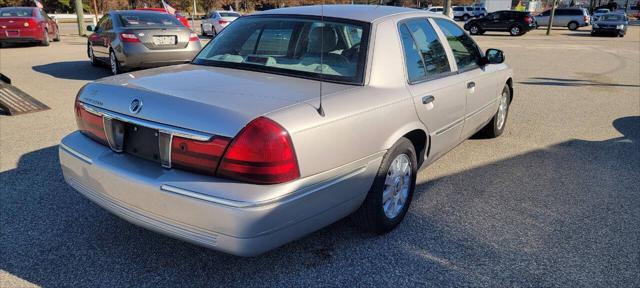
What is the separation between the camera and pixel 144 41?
9.24 m

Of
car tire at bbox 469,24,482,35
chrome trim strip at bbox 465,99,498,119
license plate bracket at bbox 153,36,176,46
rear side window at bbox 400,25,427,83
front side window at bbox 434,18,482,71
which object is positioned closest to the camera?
rear side window at bbox 400,25,427,83

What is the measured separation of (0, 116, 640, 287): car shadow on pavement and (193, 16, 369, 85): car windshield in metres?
1.10

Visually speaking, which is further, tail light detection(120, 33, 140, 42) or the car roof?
tail light detection(120, 33, 140, 42)

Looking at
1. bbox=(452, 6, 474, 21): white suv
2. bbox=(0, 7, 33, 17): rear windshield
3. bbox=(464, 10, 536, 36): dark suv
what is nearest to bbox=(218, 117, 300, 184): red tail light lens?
bbox=(0, 7, 33, 17): rear windshield

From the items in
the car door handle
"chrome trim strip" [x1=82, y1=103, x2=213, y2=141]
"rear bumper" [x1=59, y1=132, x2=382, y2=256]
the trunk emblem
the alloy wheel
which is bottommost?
the alloy wheel

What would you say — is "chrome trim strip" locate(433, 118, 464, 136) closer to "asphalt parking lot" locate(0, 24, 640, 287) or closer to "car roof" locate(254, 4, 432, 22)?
"asphalt parking lot" locate(0, 24, 640, 287)

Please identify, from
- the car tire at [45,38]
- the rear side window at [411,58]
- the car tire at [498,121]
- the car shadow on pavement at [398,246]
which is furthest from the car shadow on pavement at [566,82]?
the car tire at [45,38]

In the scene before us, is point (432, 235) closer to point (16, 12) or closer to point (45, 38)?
point (45, 38)

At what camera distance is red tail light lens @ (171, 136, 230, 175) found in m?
2.38

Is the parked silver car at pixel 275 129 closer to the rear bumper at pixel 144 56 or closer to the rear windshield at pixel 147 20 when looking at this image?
the rear bumper at pixel 144 56

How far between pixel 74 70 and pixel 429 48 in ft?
32.6

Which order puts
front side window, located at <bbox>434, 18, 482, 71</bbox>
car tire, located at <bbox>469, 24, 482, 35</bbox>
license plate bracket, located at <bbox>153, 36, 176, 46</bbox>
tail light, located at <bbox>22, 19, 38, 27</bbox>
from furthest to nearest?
car tire, located at <bbox>469, 24, 482, 35</bbox>, tail light, located at <bbox>22, 19, 38, 27</bbox>, license plate bracket, located at <bbox>153, 36, 176, 46</bbox>, front side window, located at <bbox>434, 18, 482, 71</bbox>

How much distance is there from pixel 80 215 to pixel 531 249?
3.13 metres

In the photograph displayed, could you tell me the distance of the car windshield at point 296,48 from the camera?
321cm
